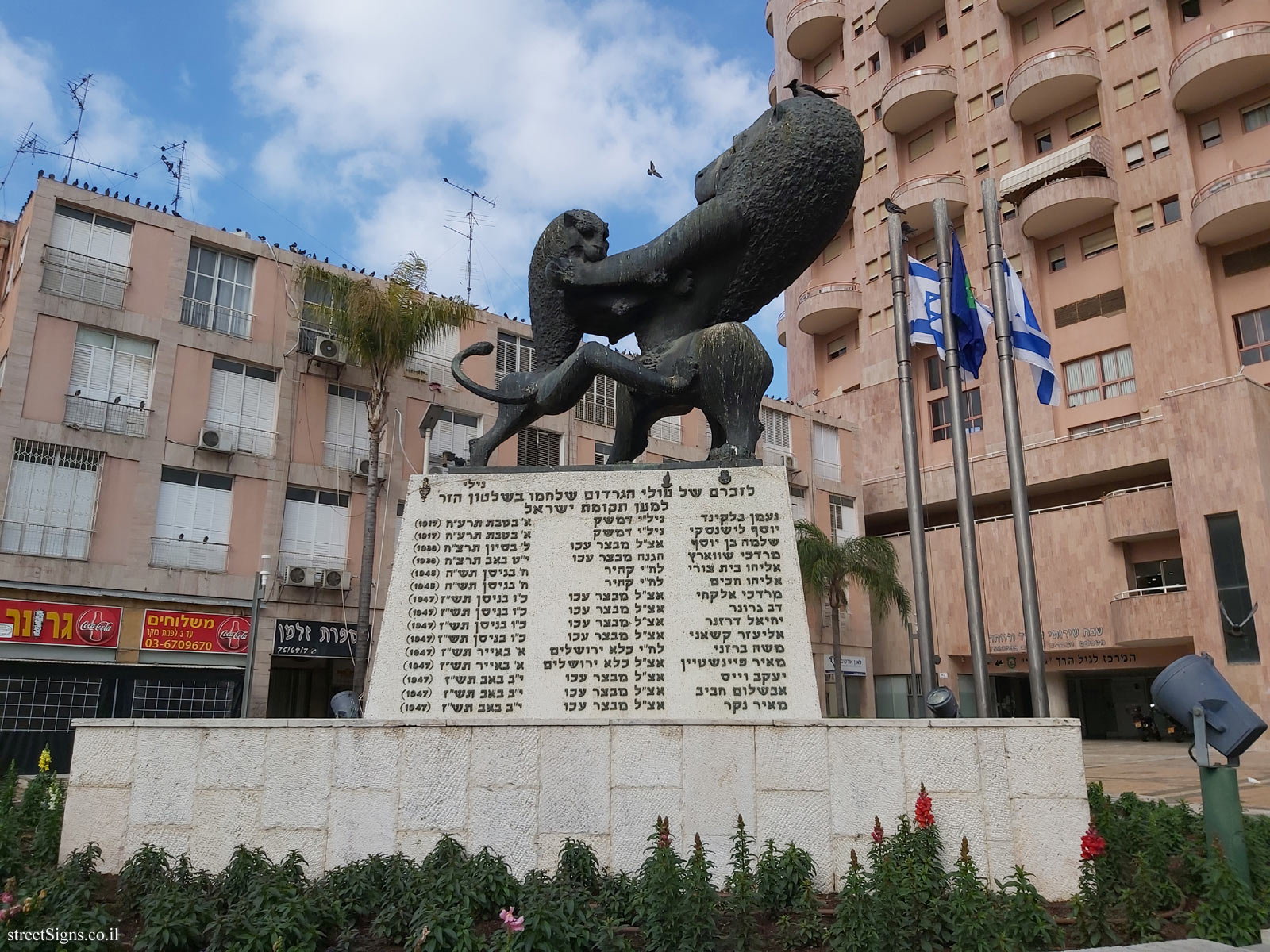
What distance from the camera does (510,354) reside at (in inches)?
1305

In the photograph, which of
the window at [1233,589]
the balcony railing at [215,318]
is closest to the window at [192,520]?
the balcony railing at [215,318]

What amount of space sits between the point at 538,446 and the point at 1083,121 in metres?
28.1

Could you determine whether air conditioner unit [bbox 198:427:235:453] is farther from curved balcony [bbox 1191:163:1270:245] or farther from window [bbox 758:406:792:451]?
curved balcony [bbox 1191:163:1270:245]

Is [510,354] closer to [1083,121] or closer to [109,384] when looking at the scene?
[109,384]

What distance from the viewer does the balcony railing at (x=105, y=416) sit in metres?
24.5

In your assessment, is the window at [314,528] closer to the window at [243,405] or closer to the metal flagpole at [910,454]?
the window at [243,405]

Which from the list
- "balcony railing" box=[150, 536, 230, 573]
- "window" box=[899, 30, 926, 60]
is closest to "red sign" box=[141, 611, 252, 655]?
"balcony railing" box=[150, 536, 230, 573]

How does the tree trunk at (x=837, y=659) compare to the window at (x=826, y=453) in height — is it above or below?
below

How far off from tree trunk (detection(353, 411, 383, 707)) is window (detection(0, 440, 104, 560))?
6786 millimetres

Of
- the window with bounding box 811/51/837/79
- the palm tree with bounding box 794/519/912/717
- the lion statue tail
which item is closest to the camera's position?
the lion statue tail

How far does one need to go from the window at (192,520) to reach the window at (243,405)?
1.26 metres

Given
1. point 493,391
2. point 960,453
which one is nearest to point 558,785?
point 493,391

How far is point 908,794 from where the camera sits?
5938 millimetres

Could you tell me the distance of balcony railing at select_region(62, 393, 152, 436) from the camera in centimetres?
2452
